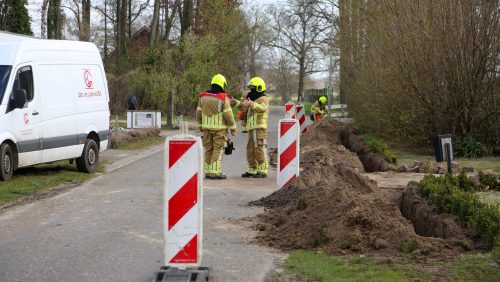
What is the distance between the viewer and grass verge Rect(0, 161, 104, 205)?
12570mm

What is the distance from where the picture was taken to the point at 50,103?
14812 mm

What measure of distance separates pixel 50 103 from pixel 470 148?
37.6ft

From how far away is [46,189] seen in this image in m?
13.4

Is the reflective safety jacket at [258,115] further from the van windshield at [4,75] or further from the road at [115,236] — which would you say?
the van windshield at [4,75]

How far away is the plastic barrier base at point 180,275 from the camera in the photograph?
6.47m

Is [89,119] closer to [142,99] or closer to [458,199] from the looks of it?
[458,199]

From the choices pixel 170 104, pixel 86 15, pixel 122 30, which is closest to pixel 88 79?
pixel 170 104

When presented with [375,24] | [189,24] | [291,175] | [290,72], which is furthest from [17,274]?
[290,72]

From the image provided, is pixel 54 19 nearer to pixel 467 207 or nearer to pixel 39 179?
pixel 39 179

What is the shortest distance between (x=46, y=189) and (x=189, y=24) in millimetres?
26443

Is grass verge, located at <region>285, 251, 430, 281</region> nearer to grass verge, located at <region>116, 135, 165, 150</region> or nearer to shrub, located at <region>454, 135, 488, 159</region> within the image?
shrub, located at <region>454, 135, 488, 159</region>

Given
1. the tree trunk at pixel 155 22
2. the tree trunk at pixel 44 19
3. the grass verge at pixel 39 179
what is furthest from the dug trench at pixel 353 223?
the tree trunk at pixel 44 19

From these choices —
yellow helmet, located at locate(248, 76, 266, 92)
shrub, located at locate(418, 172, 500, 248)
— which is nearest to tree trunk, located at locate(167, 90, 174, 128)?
yellow helmet, located at locate(248, 76, 266, 92)

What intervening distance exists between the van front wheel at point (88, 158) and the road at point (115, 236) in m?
2.23
